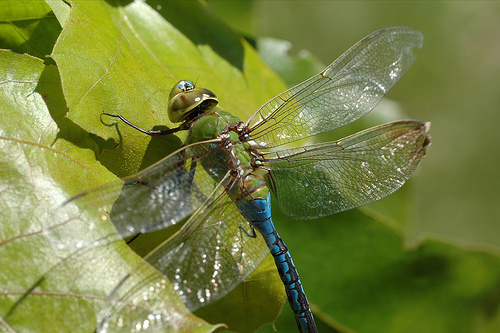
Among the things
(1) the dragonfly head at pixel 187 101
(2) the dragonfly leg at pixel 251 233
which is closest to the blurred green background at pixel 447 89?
(1) the dragonfly head at pixel 187 101

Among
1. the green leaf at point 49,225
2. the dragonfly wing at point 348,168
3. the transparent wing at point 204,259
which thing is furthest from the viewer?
the dragonfly wing at point 348,168

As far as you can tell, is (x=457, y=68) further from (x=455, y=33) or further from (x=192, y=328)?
(x=192, y=328)

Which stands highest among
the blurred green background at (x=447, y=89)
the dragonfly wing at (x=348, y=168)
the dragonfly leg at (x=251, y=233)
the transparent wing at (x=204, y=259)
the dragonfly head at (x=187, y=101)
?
the blurred green background at (x=447, y=89)

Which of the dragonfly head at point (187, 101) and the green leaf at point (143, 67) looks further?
the dragonfly head at point (187, 101)

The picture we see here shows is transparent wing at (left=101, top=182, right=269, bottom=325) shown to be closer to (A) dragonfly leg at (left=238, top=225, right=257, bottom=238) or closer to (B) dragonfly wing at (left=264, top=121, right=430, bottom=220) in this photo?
(A) dragonfly leg at (left=238, top=225, right=257, bottom=238)

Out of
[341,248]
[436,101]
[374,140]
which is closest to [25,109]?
[374,140]

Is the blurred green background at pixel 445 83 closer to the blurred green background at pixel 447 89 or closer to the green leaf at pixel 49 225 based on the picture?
the blurred green background at pixel 447 89

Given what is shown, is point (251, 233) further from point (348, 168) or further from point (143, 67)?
point (143, 67)
